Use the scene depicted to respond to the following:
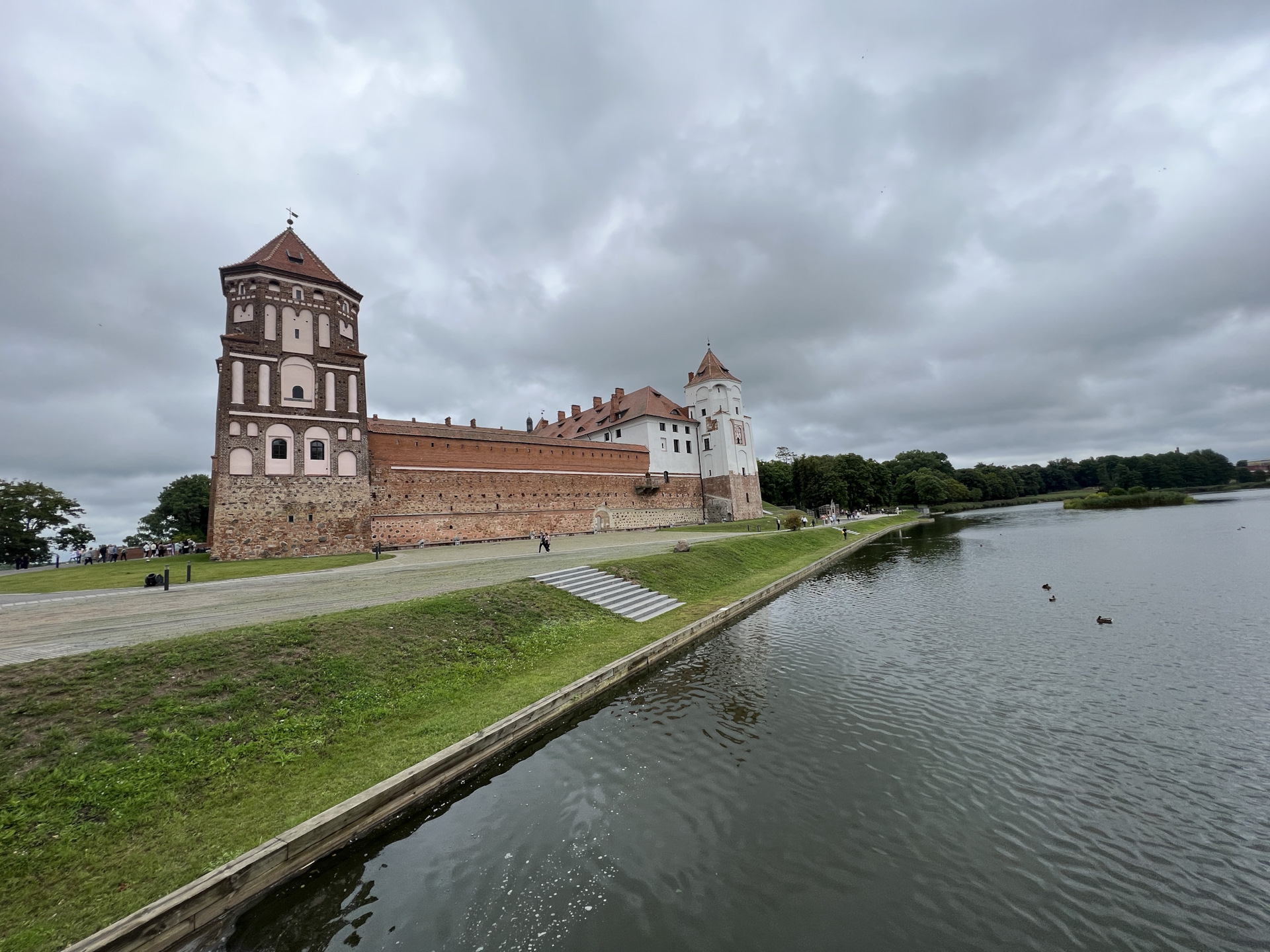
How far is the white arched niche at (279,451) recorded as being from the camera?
1192 inches

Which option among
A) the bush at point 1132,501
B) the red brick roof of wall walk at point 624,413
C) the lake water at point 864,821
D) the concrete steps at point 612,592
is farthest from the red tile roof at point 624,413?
the bush at point 1132,501

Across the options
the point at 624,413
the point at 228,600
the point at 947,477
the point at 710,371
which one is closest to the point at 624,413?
the point at 624,413

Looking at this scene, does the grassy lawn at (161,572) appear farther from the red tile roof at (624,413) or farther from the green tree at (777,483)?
the green tree at (777,483)

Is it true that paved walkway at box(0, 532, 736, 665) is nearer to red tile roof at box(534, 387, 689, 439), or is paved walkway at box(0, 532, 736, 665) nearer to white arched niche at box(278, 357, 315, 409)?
white arched niche at box(278, 357, 315, 409)

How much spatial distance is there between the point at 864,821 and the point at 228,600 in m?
16.8

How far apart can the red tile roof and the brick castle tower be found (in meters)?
28.6

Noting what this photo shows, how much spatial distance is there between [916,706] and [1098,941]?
A: 5240 millimetres

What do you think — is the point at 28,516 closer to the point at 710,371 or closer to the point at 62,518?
the point at 62,518

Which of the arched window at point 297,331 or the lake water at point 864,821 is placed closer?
the lake water at point 864,821

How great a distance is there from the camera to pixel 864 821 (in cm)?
598

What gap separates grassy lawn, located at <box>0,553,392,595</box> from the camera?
20.5 metres

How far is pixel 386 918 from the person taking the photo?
4750mm

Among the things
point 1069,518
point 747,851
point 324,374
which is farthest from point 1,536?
point 1069,518

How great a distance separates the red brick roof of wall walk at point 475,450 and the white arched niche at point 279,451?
5306 millimetres
